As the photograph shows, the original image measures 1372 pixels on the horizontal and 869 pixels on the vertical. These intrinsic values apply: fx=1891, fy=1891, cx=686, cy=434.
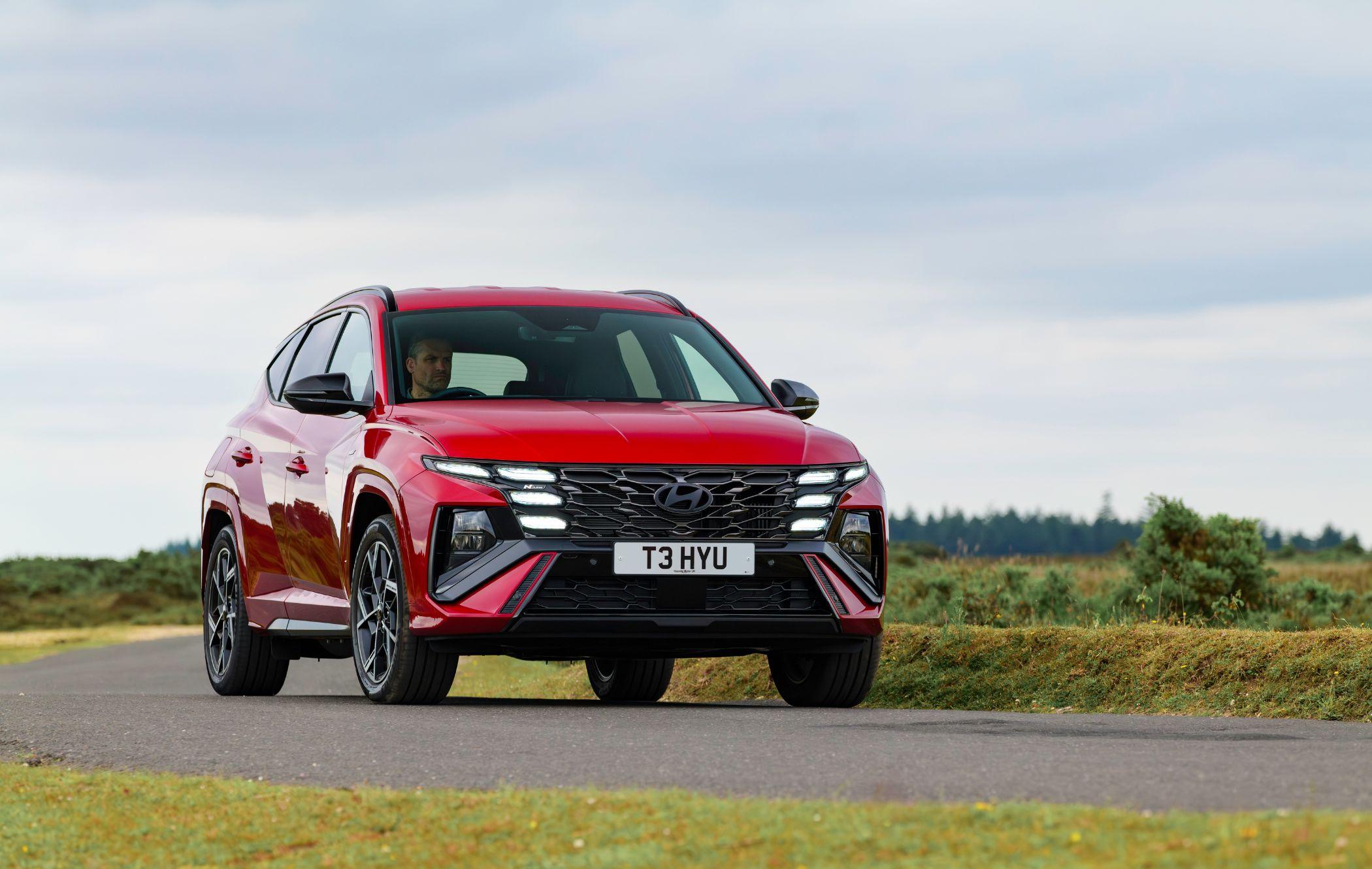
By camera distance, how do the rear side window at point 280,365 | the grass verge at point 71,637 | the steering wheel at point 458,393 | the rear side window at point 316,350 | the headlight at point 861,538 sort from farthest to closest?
the grass verge at point 71,637 < the rear side window at point 280,365 < the rear side window at point 316,350 < the steering wheel at point 458,393 < the headlight at point 861,538

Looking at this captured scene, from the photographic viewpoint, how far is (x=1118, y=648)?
37.2ft

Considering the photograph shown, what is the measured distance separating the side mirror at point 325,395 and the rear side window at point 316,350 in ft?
3.91

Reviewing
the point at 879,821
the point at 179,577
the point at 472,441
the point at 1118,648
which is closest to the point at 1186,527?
the point at 1118,648

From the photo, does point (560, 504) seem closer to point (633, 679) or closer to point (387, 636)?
point (387, 636)

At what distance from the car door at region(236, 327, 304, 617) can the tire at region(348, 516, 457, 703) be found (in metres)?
1.32

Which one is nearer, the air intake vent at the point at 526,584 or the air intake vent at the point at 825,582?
the air intake vent at the point at 526,584

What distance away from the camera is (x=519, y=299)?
428 inches

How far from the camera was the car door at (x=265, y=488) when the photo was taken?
11047 millimetres

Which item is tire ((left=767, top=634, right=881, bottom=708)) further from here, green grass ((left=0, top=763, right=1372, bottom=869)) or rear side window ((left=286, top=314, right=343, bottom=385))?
green grass ((left=0, top=763, right=1372, bottom=869))

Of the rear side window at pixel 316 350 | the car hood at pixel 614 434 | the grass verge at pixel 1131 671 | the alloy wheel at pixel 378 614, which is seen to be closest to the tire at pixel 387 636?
the alloy wheel at pixel 378 614

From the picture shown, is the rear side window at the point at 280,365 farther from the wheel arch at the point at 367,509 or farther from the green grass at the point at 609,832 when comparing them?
the green grass at the point at 609,832

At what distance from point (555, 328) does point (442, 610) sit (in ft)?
7.54

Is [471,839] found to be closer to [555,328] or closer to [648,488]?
[648,488]

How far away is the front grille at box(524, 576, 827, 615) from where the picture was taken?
8.91 m
